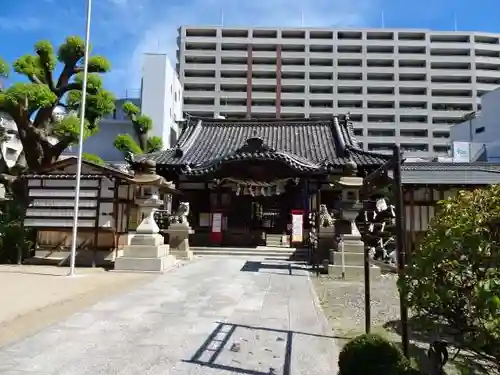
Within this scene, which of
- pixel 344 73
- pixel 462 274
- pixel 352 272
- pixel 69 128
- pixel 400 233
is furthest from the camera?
pixel 344 73

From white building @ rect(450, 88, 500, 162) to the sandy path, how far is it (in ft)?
110

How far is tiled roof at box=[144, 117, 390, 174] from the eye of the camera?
1888 centimetres

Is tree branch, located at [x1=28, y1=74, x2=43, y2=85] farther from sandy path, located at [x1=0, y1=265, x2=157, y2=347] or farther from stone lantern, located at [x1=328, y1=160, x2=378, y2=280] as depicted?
stone lantern, located at [x1=328, y1=160, x2=378, y2=280]

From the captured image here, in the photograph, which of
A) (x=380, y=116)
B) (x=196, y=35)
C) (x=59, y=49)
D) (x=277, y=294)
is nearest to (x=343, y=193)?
(x=277, y=294)

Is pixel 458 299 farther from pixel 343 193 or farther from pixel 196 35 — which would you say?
Answer: pixel 196 35

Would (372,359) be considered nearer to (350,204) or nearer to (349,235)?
(349,235)

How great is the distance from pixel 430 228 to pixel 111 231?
1184 cm

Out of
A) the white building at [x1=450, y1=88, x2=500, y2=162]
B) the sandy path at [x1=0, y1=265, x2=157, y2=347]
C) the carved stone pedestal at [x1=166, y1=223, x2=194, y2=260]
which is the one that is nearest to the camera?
the sandy path at [x1=0, y1=265, x2=157, y2=347]

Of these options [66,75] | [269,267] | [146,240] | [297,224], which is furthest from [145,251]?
[66,75]

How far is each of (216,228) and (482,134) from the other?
34.2 metres

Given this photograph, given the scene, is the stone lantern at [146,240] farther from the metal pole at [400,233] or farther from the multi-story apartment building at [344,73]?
the multi-story apartment building at [344,73]

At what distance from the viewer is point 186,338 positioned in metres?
5.23

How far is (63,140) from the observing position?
590 inches

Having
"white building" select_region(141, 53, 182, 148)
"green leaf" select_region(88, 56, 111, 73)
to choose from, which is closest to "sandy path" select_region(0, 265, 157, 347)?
"green leaf" select_region(88, 56, 111, 73)
